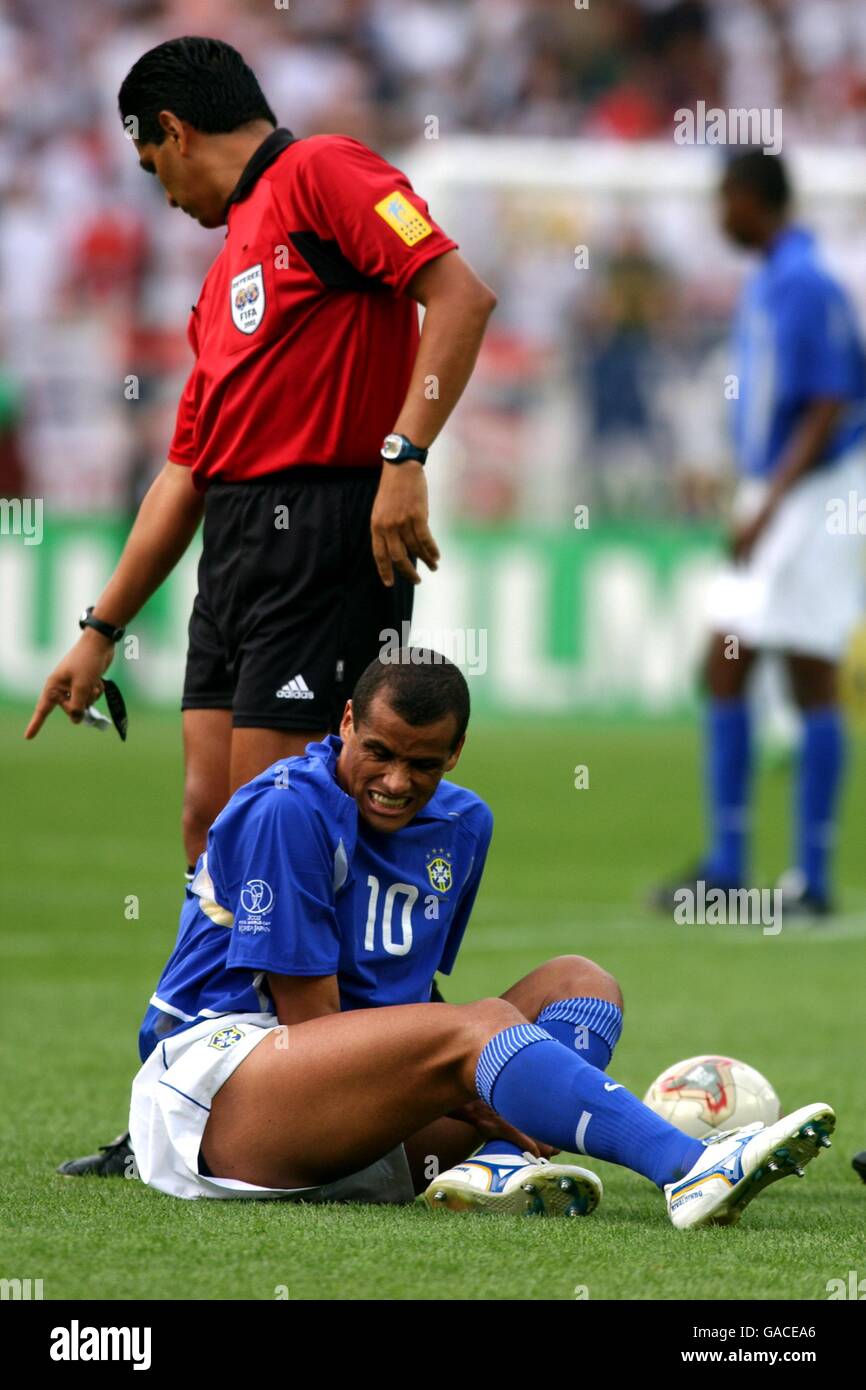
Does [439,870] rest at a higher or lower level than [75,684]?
lower

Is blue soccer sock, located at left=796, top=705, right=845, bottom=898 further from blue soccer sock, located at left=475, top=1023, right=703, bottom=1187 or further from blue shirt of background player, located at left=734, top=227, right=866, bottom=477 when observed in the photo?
blue soccer sock, located at left=475, top=1023, right=703, bottom=1187

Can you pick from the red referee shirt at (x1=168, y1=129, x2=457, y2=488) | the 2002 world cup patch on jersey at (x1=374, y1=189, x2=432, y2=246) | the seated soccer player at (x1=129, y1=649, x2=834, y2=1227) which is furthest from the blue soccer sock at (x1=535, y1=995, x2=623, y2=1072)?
the 2002 world cup patch on jersey at (x1=374, y1=189, x2=432, y2=246)

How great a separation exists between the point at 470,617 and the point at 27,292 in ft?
→ 15.1

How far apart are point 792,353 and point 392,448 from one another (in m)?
4.51

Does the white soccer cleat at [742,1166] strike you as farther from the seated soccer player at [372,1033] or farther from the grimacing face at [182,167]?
the grimacing face at [182,167]

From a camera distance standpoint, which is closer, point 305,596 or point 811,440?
point 305,596

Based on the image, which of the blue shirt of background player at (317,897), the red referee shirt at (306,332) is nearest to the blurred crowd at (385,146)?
the red referee shirt at (306,332)

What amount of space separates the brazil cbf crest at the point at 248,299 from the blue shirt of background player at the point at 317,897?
844 millimetres

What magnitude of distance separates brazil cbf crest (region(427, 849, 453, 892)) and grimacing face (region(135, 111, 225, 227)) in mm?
1294

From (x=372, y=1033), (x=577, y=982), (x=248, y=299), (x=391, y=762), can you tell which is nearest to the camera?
(x=372, y=1033)

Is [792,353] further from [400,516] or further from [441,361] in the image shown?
[400,516]

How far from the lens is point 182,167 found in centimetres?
425

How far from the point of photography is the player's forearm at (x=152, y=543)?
4453mm

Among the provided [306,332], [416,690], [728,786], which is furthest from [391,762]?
[728,786]
